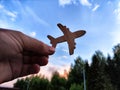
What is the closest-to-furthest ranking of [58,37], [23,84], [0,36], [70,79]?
1. [0,36]
2. [58,37]
3. [70,79]
4. [23,84]

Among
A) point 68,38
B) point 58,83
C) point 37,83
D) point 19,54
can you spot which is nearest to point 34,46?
point 19,54

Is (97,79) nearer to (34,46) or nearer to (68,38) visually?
(68,38)

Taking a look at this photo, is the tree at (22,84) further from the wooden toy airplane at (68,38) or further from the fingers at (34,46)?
the fingers at (34,46)

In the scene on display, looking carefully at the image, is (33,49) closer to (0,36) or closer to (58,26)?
(0,36)

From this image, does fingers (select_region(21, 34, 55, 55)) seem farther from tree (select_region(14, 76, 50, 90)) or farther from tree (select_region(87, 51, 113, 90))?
tree (select_region(14, 76, 50, 90))

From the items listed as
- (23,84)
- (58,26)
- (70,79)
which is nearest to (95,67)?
(70,79)

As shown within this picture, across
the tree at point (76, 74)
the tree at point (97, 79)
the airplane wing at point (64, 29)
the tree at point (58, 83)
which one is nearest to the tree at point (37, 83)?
the tree at point (58, 83)

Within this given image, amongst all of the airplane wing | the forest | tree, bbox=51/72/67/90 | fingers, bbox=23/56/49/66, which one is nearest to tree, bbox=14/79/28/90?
the forest
